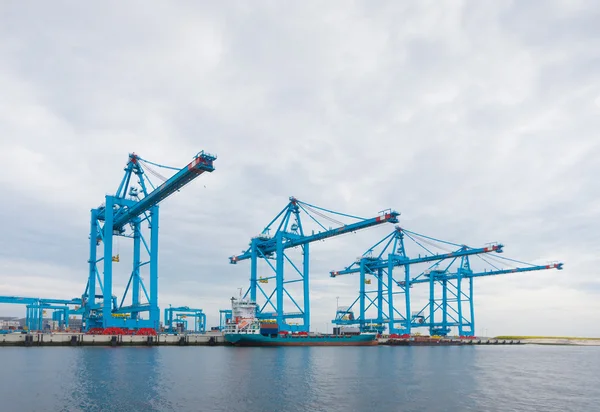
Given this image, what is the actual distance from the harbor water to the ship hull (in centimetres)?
2571

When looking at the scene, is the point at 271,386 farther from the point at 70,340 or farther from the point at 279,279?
the point at 279,279

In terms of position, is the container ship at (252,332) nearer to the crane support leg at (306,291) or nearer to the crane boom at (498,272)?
the crane support leg at (306,291)

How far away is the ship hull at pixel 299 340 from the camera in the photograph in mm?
75062

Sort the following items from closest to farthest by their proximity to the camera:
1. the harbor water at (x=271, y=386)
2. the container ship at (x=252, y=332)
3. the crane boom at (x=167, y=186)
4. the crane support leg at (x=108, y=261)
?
the harbor water at (x=271, y=386) → the crane boom at (x=167, y=186) → the crane support leg at (x=108, y=261) → the container ship at (x=252, y=332)

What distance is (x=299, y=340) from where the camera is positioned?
8100 centimetres

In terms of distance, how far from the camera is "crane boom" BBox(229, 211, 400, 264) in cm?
6824

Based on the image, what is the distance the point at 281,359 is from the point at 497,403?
28.3 meters

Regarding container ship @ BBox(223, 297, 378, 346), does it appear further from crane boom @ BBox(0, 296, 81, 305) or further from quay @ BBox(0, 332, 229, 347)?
crane boom @ BBox(0, 296, 81, 305)

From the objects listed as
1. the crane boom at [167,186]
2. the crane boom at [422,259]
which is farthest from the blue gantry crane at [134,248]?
the crane boom at [422,259]

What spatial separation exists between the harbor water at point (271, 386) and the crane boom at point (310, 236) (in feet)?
75.9

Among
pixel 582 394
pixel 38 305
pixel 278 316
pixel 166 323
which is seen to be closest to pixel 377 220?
pixel 278 316

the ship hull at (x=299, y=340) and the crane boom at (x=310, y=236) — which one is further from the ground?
the crane boom at (x=310, y=236)

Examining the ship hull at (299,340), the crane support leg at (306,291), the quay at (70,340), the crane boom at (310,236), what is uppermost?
the crane boom at (310,236)

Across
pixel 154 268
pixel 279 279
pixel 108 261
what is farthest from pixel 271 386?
pixel 279 279
